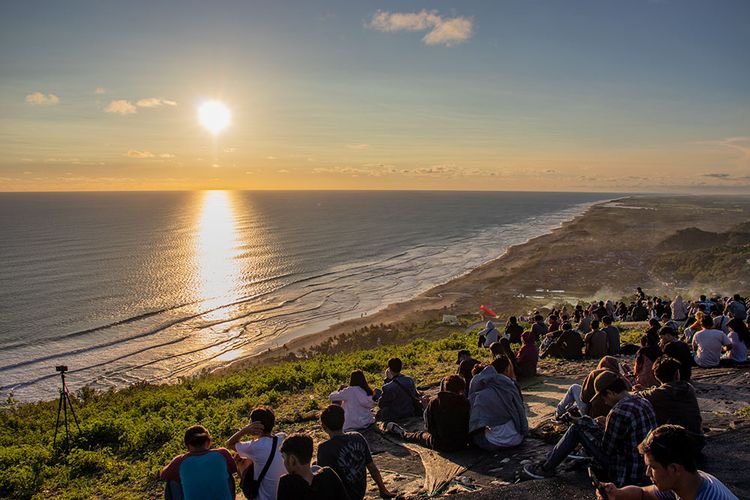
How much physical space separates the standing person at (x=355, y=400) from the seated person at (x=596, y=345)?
8.71m

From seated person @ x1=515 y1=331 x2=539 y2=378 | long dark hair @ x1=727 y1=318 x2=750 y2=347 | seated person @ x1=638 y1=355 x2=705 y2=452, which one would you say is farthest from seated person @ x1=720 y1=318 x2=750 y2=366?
seated person @ x1=638 y1=355 x2=705 y2=452

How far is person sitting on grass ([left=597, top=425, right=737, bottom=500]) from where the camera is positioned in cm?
339

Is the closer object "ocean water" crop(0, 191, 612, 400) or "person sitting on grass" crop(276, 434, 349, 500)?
"person sitting on grass" crop(276, 434, 349, 500)

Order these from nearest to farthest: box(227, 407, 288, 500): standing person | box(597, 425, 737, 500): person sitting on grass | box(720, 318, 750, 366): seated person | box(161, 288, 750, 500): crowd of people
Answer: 1. box(597, 425, 737, 500): person sitting on grass
2. box(161, 288, 750, 500): crowd of people
3. box(227, 407, 288, 500): standing person
4. box(720, 318, 750, 366): seated person

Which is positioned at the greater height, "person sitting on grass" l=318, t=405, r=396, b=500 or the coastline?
"person sitting on grass" l=318, t=405, r=396, b=500

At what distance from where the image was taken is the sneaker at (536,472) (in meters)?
6.56

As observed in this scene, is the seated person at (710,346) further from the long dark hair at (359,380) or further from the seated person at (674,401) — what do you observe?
the long dark hair at (359,380)

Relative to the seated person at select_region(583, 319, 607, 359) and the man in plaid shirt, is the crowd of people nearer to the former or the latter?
the man in plaid shirt

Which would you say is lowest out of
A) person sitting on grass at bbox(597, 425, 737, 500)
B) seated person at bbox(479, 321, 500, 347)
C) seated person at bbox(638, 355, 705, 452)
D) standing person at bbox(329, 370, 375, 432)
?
seated person at bbox(479, 321, 500, 347)

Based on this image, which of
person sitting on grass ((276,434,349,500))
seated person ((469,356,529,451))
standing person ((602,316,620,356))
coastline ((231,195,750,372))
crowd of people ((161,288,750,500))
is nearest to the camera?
crowd of people ((161,288,750,500))

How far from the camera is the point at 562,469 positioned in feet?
21.7

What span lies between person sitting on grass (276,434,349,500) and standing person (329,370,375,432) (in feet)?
15.9

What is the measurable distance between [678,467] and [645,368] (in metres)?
7.05

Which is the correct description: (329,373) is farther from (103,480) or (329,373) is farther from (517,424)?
(517,424)
